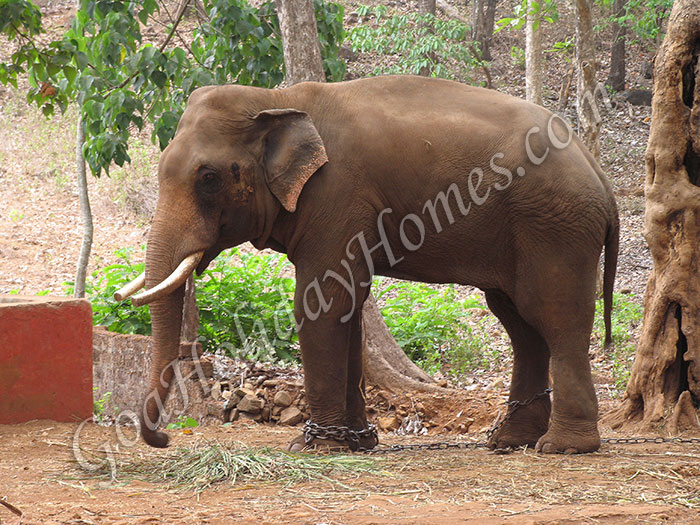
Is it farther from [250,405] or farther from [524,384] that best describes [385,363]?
[524,384]

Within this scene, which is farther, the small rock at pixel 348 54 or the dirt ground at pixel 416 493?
the small rock at pixel 348 54

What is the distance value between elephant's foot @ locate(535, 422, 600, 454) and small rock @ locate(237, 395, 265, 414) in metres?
2.80

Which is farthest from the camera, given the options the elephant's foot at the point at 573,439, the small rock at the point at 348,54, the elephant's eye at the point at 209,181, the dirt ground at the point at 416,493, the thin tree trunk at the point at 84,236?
the small rock at the point at 348,54

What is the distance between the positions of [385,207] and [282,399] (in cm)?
267

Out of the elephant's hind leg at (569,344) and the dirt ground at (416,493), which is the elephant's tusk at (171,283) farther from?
the elephant's hind leg at (569,344)

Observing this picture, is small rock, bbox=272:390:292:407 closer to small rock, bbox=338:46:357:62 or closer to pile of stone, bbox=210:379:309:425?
pile of stone, bbox=210:379:309:425

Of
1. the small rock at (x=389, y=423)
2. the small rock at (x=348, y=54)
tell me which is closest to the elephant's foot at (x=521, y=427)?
the small rock at (x=389, y=423)

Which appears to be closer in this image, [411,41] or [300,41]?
[300,41]

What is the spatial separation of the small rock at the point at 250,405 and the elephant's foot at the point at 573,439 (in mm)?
2799

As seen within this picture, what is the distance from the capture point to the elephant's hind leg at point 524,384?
569 centimetres

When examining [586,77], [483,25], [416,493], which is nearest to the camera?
[416,493]

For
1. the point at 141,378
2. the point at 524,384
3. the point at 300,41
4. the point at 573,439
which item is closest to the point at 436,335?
the point at 141,378

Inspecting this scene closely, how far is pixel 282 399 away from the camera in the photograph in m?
7.38

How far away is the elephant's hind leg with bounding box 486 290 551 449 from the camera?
569cm
